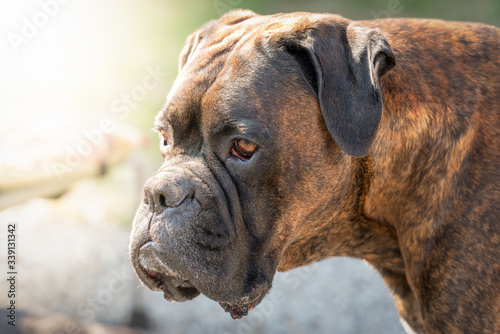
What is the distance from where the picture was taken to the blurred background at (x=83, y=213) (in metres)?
5.00

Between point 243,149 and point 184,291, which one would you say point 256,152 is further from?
point 184,291

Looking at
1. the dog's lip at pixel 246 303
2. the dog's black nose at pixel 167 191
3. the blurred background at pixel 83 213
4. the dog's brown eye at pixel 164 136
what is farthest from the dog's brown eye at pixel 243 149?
the blurred background at pixel 83 213

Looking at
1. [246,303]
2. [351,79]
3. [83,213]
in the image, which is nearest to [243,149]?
[351,79]

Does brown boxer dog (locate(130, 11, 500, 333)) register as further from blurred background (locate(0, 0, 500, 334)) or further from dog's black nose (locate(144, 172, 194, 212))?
blurred background (locate(0, 0, 500, 334))

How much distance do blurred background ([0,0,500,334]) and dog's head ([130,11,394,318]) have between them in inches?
68.3

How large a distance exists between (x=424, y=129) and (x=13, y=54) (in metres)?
5.40

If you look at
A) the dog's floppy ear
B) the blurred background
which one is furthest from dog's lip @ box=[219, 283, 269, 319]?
the blurred background

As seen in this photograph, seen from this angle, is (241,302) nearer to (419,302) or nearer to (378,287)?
(419,302)

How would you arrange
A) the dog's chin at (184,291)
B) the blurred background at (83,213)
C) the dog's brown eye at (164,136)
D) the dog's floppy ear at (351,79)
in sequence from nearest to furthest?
1. the dog's floppy ear at (351,79)
2. the dog's chin at (184,291)
3. the dog's brown eye at (164,136)
4. the blurred background at (83,213)

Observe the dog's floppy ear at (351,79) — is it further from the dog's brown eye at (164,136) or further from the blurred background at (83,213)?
the blurred background at (83,213)

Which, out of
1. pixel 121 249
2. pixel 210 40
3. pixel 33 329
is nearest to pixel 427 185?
pixel 210 40

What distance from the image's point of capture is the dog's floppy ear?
2299 millimetres

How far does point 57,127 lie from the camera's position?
17.3ft

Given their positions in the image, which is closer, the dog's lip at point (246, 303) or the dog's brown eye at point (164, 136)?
the dog's lip at point (246, 303)
